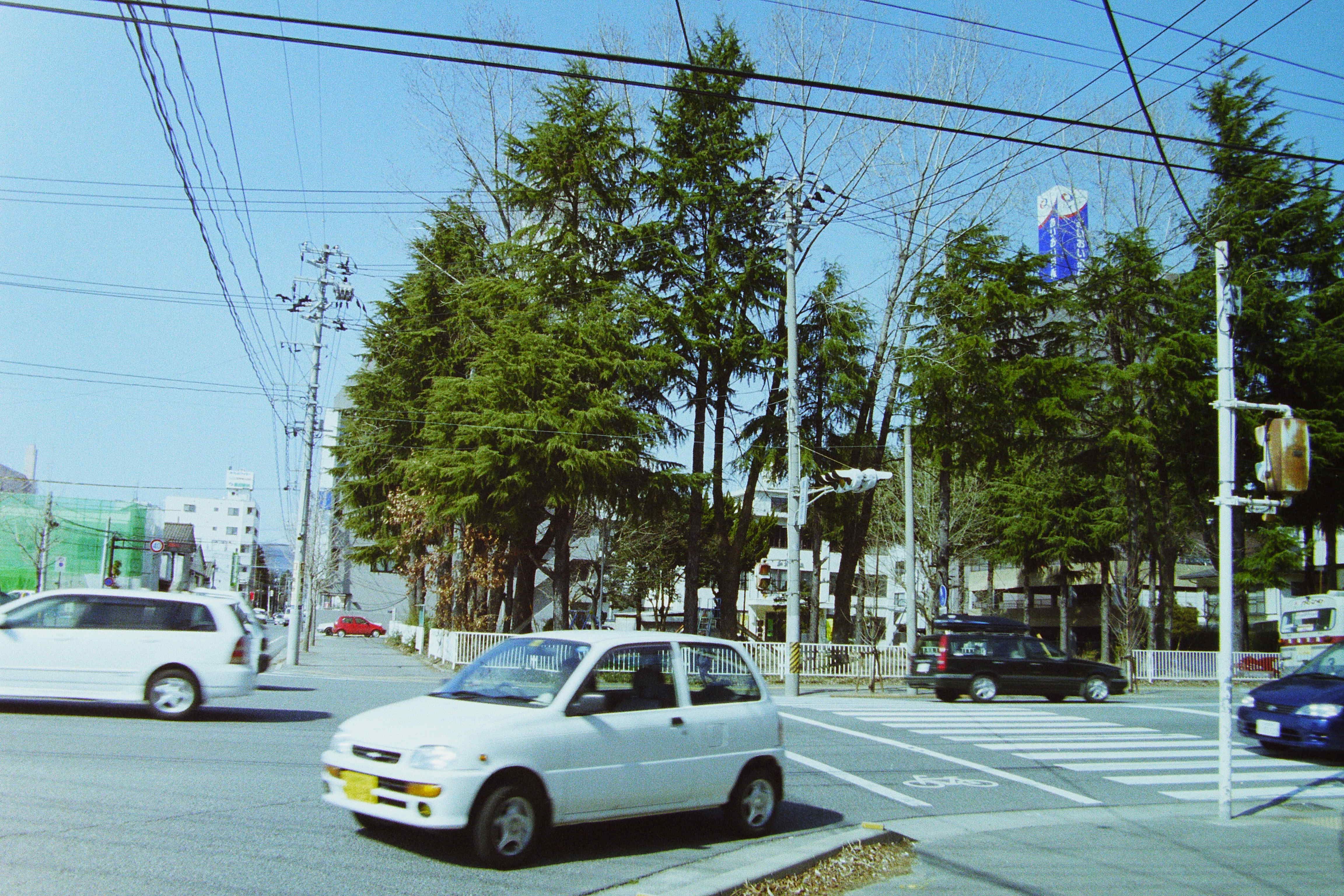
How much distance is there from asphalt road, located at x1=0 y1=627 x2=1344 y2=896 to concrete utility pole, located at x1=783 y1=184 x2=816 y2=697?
14.9 feet

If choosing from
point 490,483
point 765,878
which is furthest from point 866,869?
point 490,483

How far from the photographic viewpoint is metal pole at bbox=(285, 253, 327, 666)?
2864 centimetres

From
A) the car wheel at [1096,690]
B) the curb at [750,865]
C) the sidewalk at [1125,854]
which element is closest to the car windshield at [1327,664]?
the sidewalk at [1125,854]

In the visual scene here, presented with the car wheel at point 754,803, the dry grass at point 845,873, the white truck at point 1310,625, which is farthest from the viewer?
the white truck at point 1310,625

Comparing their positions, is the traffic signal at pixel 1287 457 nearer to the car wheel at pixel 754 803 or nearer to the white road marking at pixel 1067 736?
the car wheel at pixel 754 803

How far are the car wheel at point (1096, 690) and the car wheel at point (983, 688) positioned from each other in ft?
8.11

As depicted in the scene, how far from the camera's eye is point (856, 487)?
83.0 feet

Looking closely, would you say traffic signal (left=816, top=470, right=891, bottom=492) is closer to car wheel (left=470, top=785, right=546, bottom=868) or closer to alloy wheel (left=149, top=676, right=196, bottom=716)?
alloy wheel (left=149, top=676, right=196, bottom=716)

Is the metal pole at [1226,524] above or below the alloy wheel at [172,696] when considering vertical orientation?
above

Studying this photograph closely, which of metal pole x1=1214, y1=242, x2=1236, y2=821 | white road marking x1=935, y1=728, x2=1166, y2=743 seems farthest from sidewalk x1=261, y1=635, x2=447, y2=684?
metal pole x1=1214, y1=242, x2=1236, y2=821

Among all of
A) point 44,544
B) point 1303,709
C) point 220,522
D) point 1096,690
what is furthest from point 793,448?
point 220,522

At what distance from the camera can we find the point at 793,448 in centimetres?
2595

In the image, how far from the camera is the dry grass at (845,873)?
267 inches

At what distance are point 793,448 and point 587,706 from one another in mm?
18934
